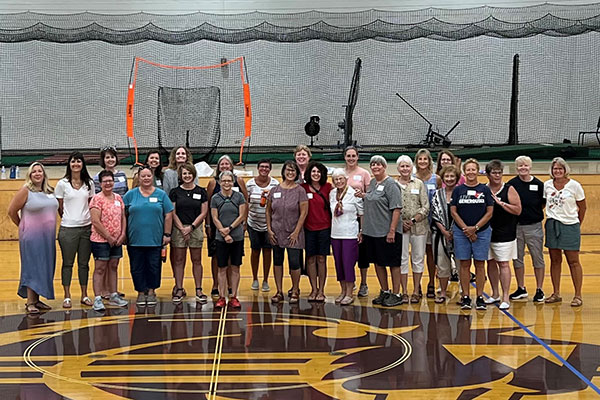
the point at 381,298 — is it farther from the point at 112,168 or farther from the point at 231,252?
the point at 112,168

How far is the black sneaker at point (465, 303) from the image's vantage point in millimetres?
7969

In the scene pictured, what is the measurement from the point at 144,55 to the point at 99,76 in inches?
44.8

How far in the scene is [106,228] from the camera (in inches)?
314

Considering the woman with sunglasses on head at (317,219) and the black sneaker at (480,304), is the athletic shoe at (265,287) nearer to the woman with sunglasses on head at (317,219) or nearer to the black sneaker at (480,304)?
the woman with sunglasses on head at (317,219)

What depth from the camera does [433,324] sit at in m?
7.30

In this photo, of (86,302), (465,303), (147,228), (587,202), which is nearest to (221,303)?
(147,228)

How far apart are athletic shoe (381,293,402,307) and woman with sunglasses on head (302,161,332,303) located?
70cm

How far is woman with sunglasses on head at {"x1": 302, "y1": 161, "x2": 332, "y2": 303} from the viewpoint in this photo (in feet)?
26.9

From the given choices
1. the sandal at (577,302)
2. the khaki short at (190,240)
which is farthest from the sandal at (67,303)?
the sandal at (577,302)

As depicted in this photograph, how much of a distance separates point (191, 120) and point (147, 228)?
23.8ft

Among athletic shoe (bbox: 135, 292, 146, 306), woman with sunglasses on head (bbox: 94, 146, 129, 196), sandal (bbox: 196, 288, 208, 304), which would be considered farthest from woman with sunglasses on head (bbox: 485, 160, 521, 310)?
woman with sunglasses on head (bbox: 94, 146, 129, 196)

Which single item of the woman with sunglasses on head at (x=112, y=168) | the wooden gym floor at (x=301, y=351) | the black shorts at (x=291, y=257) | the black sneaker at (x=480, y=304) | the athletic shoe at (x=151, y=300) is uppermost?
the woman with sunglasses on head at (x=112, y=168)

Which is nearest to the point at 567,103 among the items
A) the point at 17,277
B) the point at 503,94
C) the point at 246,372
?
the point at 503,94

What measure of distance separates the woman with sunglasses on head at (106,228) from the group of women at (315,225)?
0.04 feet
